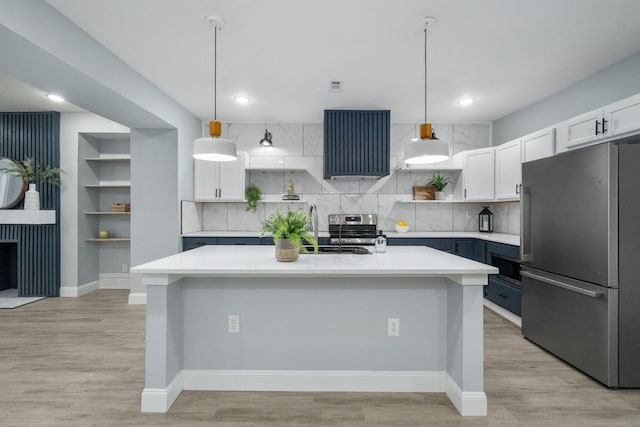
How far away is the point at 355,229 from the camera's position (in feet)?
16.2

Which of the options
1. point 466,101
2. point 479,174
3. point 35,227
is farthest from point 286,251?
point 35,227

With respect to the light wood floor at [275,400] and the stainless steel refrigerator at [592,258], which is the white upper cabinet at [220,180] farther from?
the stainless steel refrigerator at [592,258]

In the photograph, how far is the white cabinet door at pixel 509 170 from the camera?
13.5 feet

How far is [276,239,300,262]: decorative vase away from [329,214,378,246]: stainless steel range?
2.30 meters

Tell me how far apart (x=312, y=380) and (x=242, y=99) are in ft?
10.8

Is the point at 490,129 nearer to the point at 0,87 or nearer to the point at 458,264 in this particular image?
the point at 458,264

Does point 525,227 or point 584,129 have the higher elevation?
point 584,129

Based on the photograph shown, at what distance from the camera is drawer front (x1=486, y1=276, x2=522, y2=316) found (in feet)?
12.2

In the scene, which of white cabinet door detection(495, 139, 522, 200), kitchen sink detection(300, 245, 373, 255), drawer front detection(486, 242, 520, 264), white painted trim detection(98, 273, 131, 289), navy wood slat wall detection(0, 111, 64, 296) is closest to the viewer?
kitchen sink detection(300, 245, 373, 255)

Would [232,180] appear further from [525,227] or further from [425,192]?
[525,227]

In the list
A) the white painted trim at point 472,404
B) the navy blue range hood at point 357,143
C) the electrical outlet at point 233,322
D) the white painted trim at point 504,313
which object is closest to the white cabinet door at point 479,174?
the navy blue range hood at point 357,143

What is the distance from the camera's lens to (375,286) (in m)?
2.42

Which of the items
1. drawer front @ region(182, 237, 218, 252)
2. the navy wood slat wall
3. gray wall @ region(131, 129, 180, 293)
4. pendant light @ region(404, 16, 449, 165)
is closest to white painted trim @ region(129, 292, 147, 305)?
gray wall @ region(131, 129, 180, 293)

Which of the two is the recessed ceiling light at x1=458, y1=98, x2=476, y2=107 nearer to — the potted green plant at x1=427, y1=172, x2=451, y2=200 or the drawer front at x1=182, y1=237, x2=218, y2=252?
the potted green plant at x1=427, y1=172, x2=451, y2=200
